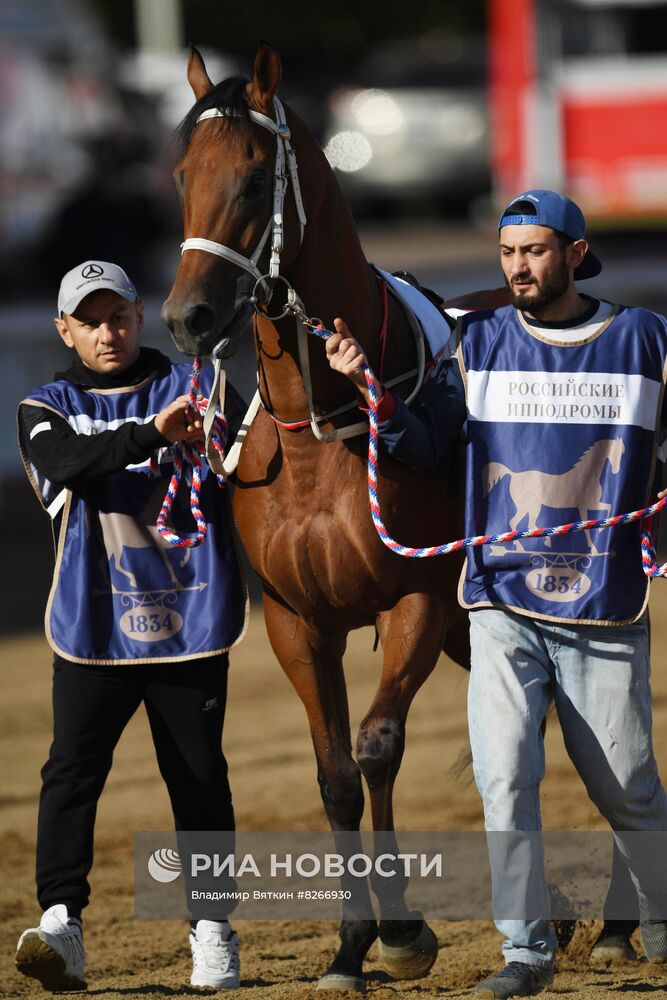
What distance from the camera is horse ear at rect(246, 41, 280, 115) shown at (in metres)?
3.87

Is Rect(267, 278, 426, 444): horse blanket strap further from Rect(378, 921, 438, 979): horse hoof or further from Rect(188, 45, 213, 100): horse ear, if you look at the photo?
Rect(378, 921, 438, 979): horse hoof

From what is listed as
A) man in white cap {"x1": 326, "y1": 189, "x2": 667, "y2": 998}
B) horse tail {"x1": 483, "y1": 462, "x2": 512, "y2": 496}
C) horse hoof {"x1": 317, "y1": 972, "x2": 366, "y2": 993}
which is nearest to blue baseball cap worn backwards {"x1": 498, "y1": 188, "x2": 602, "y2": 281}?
man in white cap {"x1": 326, "y1": 189, "x2": 667, "y2": 998}

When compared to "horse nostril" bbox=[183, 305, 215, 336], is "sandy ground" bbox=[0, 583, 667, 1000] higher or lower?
lower

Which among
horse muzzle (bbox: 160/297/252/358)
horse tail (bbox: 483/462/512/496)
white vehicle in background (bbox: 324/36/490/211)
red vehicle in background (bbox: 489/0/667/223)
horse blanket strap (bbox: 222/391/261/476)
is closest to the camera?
horse muzzle (bbox: 160/297/252/358)

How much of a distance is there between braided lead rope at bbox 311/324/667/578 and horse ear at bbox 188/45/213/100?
2.42 feet

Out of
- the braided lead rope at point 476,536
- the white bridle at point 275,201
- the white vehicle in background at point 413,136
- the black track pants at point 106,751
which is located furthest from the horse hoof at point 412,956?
the white vehicle in background at point 413,136

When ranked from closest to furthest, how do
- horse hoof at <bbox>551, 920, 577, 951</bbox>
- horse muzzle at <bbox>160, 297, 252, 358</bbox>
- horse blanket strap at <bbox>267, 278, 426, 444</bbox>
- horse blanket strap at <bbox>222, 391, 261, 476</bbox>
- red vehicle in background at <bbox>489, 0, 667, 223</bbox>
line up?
1. horse muzzle at <bbox>160, 297, 252, 358</bbox>
2. horse blanket strap at <bbox>267, 278, 426, 444</bbox>
3. horse blanket strap at <bbox>222, 391, 261, 476</bbox>
4. horse hoof at <bbox>551, 920, 577, 951</bbox>
5. red vehicle in background at <bbox>489, 0, 667, 223</bbox>

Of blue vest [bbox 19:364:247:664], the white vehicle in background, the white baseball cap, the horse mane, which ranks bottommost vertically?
blue vest [bbox 19:364:247:664]

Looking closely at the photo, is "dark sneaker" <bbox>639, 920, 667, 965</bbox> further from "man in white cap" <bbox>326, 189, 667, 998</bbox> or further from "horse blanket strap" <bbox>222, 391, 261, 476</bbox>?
"horse blanket strap" <bbox>222, 391, 261, 476</bbox>

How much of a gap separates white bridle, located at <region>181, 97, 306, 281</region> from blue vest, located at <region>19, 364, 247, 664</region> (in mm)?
555

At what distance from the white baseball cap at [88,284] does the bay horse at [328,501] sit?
0.35m

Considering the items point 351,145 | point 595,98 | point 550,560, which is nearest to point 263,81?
point 550,560

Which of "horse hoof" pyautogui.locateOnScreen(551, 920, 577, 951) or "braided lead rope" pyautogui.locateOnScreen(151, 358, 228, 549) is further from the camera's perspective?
"horse hoof" pyautogui.locateOnScreen(551, 920, 577, 951)

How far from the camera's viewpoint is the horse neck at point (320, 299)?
400 centimetres
